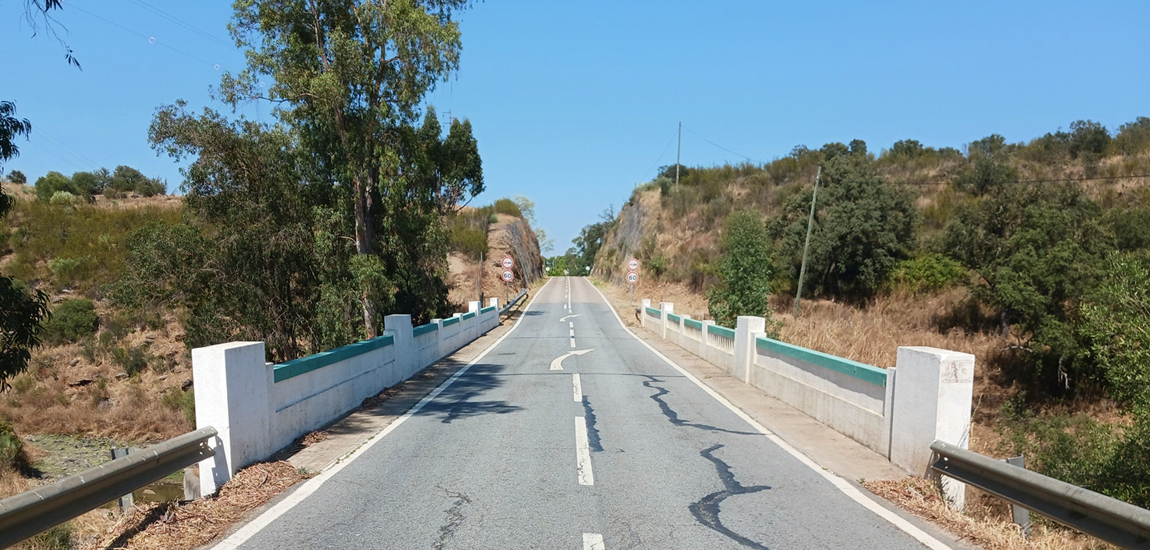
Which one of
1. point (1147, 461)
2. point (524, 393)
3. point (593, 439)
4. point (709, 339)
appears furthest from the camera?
point (709, 339)

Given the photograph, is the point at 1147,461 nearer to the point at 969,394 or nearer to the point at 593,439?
the point at 969,394

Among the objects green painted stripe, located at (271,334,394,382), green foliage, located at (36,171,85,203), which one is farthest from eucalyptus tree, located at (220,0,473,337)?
green foliage, located at (36,171,85,203)

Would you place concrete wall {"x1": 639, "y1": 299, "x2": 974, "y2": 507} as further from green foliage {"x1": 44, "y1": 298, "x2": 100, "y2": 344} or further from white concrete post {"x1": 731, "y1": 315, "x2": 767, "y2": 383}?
green foliage {"x1": 44, "y1": 298, "x2": 100, "y2": 344}

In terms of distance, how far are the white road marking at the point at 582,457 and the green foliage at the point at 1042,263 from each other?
1867 cm

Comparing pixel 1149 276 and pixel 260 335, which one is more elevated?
pixel 1149 276

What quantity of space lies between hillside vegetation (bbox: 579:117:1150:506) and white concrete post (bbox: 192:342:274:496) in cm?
915

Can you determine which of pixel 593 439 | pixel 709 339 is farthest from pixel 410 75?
pixel 593 439

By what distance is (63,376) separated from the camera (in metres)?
29.9

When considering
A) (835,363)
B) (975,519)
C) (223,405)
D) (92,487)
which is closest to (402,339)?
(223,405)

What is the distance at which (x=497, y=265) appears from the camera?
6775cm

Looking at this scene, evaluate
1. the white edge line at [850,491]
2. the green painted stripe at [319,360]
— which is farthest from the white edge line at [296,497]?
the white edge line at [850,491]

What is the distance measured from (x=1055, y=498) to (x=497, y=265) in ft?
210

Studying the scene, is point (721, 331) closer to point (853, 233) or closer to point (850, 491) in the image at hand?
point (850, 491)

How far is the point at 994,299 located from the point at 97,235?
49.8m
